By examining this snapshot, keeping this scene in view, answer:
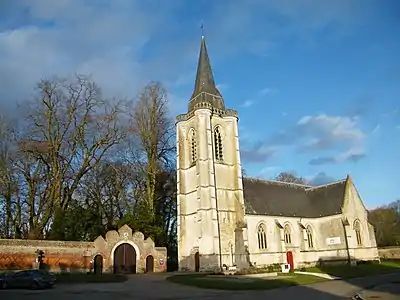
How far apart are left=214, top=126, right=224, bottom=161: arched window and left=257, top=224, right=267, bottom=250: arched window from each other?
8004mm

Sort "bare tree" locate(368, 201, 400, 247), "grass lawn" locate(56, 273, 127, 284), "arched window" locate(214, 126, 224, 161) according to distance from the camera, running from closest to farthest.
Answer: "grass lawn" locate(56, 273, 127, 284) < "arched window" locate(214, 126, 224, 161) < "bare tree" locate(368, 201, 400, 247)

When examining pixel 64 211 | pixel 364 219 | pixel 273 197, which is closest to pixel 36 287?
pixel 64 211

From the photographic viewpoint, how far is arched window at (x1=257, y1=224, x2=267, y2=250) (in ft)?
128

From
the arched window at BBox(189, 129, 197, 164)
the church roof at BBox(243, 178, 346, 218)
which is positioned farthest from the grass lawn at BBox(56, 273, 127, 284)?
the church roof at BBox(243, 178, 346, 218)

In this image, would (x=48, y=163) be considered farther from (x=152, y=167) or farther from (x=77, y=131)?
(x=152, y=167)

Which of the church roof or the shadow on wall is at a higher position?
the church roof

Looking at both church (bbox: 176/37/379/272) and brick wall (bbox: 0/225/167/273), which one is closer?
brick wall (bbox: 0/225/167/273)

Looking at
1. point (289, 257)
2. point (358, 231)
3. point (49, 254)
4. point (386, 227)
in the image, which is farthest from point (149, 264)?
point (386, 227)

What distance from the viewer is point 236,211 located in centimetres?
3878

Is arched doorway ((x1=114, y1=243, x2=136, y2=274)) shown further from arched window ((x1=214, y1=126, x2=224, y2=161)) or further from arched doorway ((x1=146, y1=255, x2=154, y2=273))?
arched window ((x1=214, y1=126, x2=224, y2=161))

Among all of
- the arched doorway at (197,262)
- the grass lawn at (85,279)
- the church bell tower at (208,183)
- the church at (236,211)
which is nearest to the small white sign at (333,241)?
the church at (236,211)

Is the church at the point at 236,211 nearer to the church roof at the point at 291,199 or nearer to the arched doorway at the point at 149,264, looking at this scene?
the church roof at the point at 291,199

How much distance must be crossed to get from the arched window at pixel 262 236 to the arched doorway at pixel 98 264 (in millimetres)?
15429

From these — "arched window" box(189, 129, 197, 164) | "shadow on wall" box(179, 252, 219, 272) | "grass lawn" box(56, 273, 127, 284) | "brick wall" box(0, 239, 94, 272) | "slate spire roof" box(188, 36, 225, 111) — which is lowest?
"grass lawn" box(56, 273, 127, 284)
